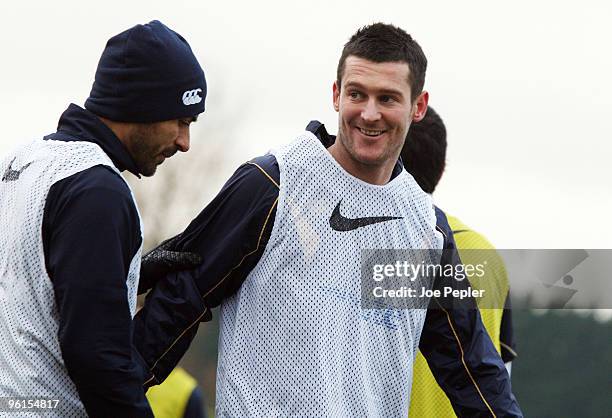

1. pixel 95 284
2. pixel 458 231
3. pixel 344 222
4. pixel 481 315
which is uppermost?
pixel 95 284

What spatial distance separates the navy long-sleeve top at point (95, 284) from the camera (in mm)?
4070

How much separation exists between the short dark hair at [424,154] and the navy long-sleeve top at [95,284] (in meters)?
2.35

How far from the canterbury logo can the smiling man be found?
0.52 meters

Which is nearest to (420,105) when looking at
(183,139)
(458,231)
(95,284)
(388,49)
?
(388,49)

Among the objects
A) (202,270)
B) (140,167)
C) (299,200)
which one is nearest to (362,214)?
(299,200)

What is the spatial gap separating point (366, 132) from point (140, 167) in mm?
1062

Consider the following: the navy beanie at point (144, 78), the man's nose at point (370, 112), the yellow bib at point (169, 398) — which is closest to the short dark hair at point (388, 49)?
the man's nose at point (370, 112)

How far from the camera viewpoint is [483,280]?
6.27 m

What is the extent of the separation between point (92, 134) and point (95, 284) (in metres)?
0.60

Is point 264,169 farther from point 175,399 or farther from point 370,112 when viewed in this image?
point 175,399

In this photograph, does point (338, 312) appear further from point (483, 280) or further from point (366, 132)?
point (483, 280)

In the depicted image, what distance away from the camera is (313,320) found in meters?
5.11

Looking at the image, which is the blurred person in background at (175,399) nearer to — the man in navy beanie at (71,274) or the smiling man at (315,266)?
the smiling man at (315,266)

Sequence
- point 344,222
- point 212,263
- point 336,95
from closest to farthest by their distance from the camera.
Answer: point 212,263 < point 344,222 < point 336,95
